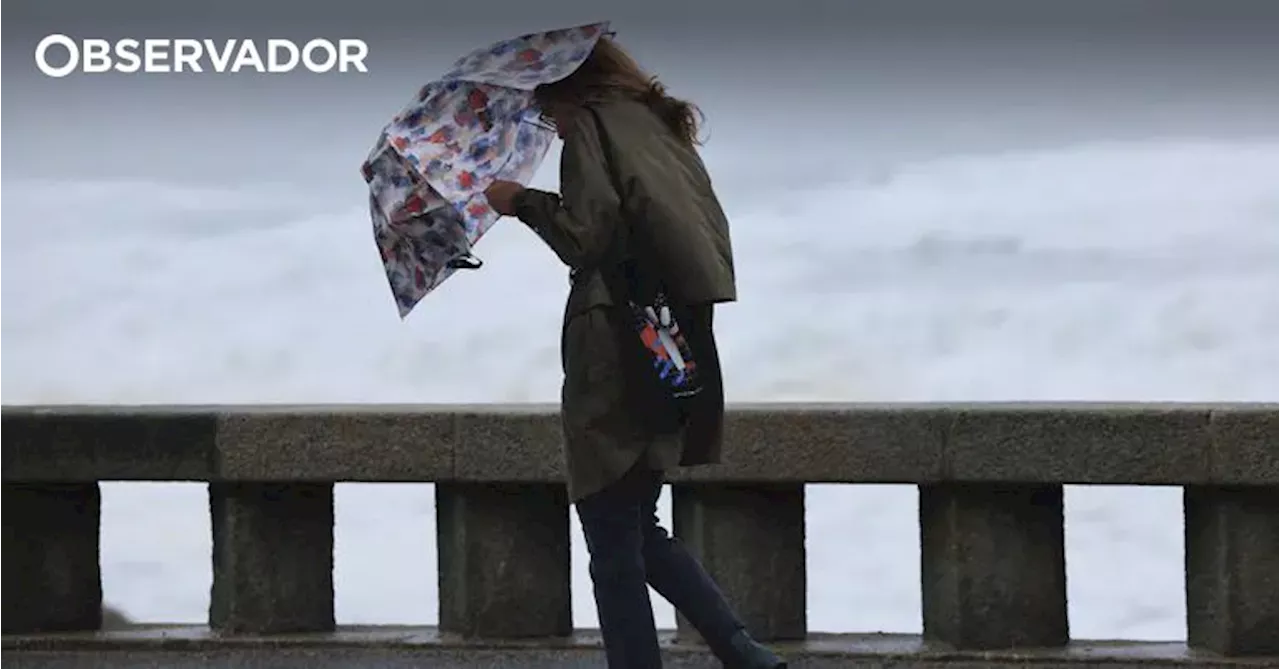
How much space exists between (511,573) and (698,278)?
1885 millimetres

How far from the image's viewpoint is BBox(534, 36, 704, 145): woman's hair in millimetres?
5105

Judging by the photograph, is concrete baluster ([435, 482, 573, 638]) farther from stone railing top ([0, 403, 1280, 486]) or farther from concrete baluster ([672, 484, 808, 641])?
concrete baluster ([672, 484, 808, 641])

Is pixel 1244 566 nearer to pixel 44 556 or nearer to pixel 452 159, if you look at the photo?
pixel 452 159

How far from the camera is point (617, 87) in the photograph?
202 inches

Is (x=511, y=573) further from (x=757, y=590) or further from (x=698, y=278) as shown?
(x=698, y=278)

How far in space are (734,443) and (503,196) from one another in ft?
4.97

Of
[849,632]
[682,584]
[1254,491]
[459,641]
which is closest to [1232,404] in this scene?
[1254,491]

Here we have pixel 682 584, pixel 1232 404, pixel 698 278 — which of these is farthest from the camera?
pixel 1232 404

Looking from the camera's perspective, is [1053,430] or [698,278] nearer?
[698,278]

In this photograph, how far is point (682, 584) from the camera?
539 cm

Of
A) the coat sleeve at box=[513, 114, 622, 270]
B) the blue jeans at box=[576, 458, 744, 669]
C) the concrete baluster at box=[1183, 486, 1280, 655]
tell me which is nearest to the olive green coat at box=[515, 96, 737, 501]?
the coat sleeve at box=[513, 114, 622, 270]

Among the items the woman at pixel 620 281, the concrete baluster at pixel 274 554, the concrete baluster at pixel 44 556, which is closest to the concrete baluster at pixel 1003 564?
the woman at pixel 620 281

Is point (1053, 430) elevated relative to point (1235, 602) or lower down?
elevated

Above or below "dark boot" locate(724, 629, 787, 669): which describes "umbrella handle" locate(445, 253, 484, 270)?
above
